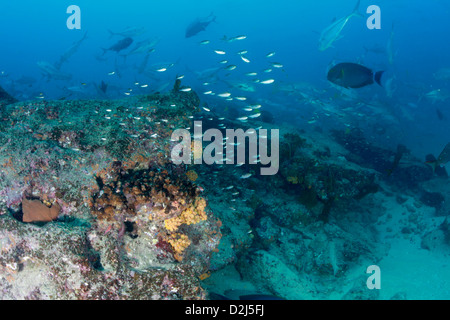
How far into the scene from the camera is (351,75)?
619cm

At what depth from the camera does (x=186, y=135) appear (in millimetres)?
5320

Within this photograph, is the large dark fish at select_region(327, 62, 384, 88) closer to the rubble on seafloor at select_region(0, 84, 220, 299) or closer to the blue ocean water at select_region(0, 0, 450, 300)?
the rubble on seafloor at select_region(0, 84, 220, 299)

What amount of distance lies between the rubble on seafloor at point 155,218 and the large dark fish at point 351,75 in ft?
8.71

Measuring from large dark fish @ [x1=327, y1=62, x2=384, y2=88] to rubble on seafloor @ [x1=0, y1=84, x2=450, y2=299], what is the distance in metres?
2.66

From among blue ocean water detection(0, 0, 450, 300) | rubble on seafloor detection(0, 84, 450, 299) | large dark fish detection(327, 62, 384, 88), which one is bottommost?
rubble on seafloor detection(0, 84, 450, 299)

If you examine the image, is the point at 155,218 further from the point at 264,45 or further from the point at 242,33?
the point at 242,33

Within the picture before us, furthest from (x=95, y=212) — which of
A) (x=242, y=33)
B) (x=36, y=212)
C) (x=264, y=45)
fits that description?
(x=242, y=33)

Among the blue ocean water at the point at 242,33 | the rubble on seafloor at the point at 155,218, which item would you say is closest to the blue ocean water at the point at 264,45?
the blue ocean water at the point at 242,33

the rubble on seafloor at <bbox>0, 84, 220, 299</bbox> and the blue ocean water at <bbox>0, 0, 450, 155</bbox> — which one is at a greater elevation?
the blue ocean water at <bbox>0, 0, 450, 155</bbox>

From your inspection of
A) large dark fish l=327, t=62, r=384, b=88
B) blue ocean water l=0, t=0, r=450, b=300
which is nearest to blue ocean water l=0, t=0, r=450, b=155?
blue ocean water l=0, t=0, r=450, b=300

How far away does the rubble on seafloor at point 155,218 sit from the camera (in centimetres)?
327

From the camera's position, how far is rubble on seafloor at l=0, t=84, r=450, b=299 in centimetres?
327

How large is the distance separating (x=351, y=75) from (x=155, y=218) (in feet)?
19.6

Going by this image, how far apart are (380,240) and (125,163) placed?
8.19 metres
